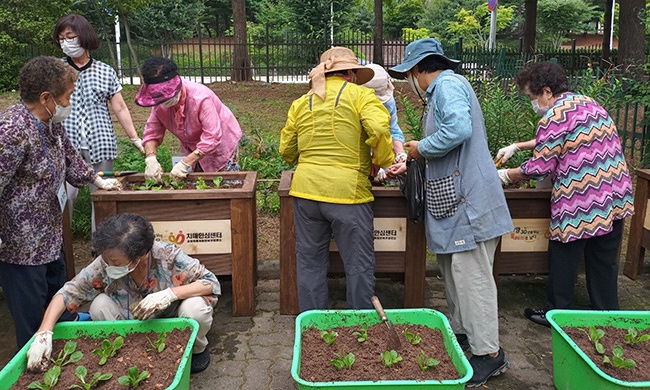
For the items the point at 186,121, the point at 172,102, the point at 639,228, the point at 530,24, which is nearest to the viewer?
the point at 172,102

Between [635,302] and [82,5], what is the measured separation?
924 inches

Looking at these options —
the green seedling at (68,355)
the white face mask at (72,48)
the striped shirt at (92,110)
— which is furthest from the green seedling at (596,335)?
the white face mask at (72,48)

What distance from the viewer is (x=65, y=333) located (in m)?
2.70

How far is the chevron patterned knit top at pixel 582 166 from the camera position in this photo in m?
3.25

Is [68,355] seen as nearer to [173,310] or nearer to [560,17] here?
[173,310]

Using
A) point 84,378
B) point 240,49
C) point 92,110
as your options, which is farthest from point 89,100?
point 240,49

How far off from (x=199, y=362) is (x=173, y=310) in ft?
1.22

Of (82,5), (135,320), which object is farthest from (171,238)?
(82,5)

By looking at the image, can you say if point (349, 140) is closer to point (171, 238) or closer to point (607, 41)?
point (171, 238)

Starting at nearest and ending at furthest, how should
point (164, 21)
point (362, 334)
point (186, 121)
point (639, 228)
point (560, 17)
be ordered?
point (362, 334)
point (186, 121)
point (639, 228)
point (164, 21)
point (560, 17)

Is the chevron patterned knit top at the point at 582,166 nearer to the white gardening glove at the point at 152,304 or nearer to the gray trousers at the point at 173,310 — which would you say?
the gray trousers at the point at 173,310

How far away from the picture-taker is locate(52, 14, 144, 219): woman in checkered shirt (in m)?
3.73

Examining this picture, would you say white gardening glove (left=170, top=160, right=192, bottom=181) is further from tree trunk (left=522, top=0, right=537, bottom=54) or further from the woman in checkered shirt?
tree trunk (left=522, top=0, right=537, bottom=54)

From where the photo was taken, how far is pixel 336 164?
10.2 ft
